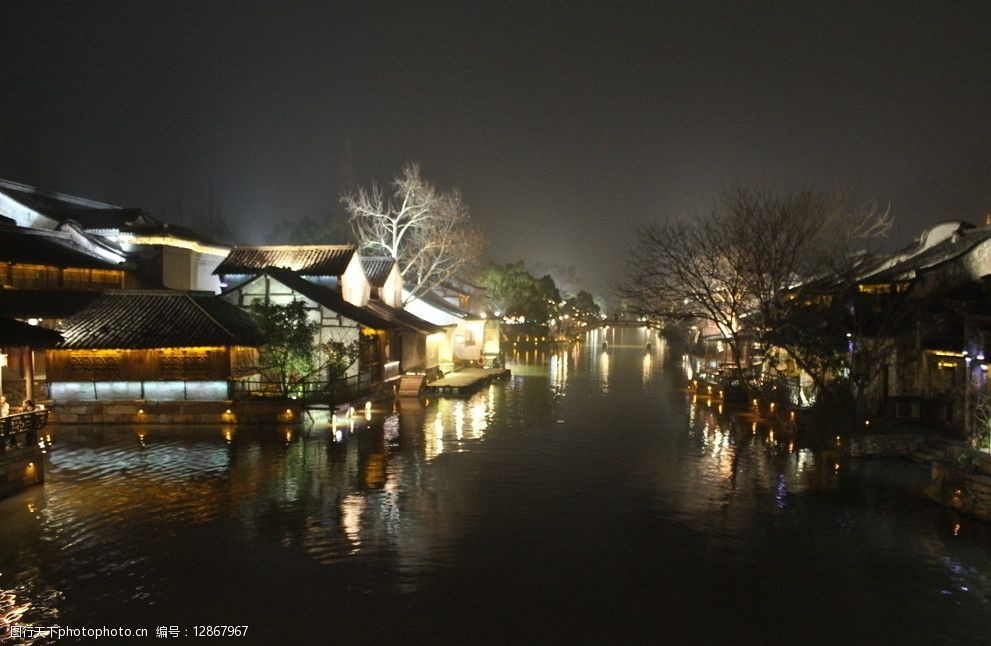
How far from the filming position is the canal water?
972 centimetres

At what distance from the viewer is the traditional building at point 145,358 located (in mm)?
24984

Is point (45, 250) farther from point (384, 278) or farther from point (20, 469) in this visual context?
point (20, 469)

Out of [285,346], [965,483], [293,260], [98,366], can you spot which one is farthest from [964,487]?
[293,260]

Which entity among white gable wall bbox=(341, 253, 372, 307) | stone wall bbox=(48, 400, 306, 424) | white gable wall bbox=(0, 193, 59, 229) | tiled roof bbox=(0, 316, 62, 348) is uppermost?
white gable wall bbox=(0, 193, 59, 229)

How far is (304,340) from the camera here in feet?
86.8

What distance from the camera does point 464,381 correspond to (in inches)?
1460

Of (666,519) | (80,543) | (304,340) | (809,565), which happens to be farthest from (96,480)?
(809,565)

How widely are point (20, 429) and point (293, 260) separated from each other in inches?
785

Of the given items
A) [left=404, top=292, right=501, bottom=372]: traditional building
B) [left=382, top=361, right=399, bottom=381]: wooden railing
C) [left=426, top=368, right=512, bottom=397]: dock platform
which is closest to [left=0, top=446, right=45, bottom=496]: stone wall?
[left=382, top=361, right=399, bottom=381]: wooden railing

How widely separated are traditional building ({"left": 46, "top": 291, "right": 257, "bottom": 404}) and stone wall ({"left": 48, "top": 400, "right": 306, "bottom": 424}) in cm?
29

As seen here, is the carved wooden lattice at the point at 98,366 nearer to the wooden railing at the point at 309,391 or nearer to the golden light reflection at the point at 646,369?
the wooden railing at the point at 309,391

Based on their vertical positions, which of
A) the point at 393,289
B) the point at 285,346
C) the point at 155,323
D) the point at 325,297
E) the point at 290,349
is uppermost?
the point at 393,289

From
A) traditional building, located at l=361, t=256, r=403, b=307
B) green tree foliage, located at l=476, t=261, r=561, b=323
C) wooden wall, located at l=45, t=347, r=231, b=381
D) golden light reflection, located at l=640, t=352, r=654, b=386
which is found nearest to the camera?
wooden wall, located at l=45, t=347, r=231, b=381

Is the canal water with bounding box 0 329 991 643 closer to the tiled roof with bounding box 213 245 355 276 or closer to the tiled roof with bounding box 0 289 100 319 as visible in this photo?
the tiled roof with bounding box 0 289 100 319
